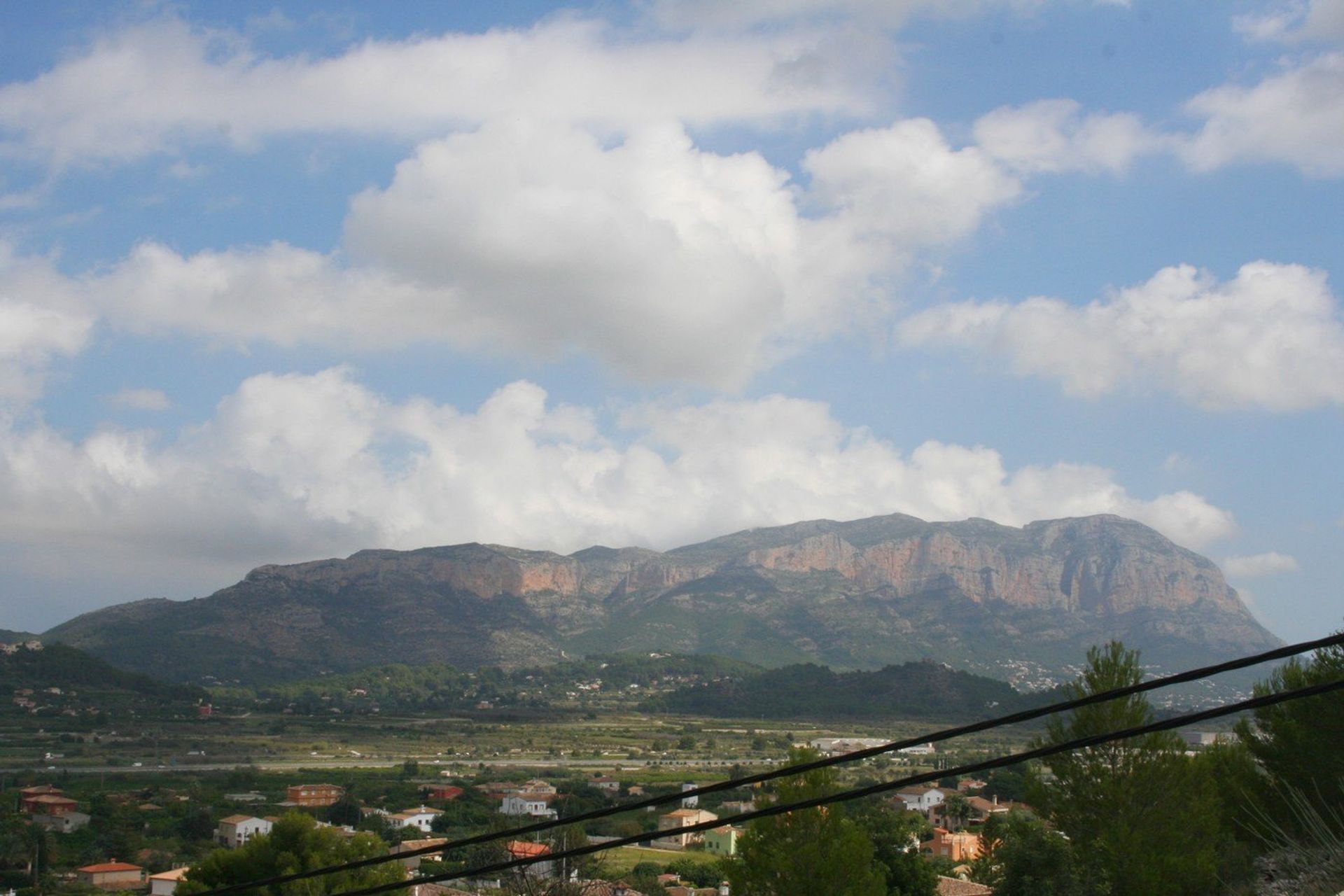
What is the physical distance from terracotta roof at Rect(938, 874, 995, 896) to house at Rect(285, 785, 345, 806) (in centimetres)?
3376

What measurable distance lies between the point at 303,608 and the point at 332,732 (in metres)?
69.8

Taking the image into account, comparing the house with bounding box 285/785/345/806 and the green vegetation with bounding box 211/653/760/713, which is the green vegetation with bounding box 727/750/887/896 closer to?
the house with bounding box 285/785/345/806

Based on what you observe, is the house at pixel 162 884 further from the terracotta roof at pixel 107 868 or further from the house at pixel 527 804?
the house at pixel 527 804

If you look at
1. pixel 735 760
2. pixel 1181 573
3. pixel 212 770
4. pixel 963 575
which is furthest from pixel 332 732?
pixel 1181 573

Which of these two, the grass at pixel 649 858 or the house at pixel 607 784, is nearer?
the grass at pixel 649 858

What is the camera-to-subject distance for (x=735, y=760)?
249ft

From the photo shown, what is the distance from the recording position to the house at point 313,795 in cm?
5353

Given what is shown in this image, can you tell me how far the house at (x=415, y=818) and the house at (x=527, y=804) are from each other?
306 centimetres

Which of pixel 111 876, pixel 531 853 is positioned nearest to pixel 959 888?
pixel 531 853

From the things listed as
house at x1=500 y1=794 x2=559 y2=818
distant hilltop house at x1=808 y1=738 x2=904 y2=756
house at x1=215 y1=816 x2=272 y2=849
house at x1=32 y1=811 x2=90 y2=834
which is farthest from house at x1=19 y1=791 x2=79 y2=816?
distant hilltop house at x1=808 y1=738 x2=904 y2=756

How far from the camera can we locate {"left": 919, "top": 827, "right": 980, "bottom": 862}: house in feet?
140

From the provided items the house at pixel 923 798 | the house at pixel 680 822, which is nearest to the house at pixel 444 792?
the house at pixel 680 822

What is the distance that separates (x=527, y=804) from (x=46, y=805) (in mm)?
20534

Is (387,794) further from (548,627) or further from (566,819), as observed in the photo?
(548,627)
